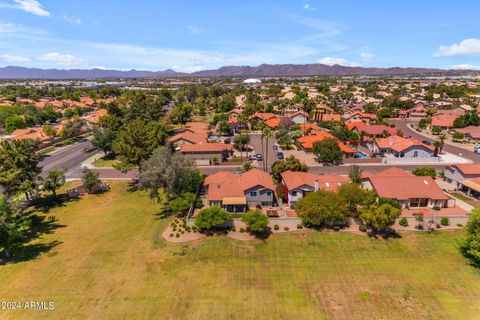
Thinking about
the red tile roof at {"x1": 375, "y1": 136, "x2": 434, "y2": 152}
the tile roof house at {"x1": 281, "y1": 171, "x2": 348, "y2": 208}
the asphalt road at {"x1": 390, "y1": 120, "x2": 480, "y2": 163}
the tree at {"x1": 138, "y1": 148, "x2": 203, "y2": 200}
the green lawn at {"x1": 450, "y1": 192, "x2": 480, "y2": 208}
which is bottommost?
the green lawn at {"x1": 450, "y1": 192, "x2": 480, "y2": 208}

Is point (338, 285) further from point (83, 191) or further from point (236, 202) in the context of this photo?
A: point (83, 191)

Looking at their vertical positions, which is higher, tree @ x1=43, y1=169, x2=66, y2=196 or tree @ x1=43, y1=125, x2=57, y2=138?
tree @ x1=43, y1=125, x2=57, y2=138

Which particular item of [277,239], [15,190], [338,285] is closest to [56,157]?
[15,190]

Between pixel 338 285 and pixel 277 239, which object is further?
pixel 277 239

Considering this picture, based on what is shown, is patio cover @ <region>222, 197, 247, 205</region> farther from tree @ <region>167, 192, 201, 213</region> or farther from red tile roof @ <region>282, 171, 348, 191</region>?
red tile roof @ <region>282, 171, 348, 191</region>

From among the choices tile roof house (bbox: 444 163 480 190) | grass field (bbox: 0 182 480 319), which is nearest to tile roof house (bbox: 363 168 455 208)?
grass field (bbox: 0 182 480 319)

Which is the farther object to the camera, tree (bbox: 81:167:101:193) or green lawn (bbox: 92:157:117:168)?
green lawn (bbox: 92:157:117:168)

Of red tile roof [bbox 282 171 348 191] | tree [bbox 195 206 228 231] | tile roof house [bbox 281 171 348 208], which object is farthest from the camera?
red tile roof [bbox 282 171 348 191]

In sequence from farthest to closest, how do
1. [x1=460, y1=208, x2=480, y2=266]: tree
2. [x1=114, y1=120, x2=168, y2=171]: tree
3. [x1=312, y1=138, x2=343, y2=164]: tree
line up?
[x1=312, y1=138, x2=343, y2=164]: tree
[x1=114, y1=120, x2=168, y2=171]: tree
[x1=460, y1=208, x2=480, y2=266]: tree
